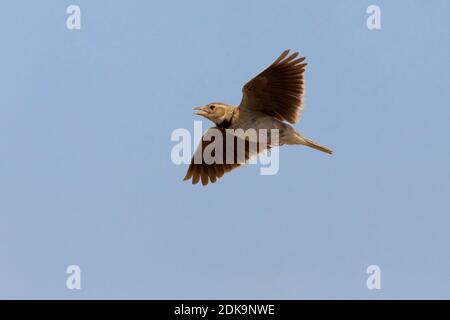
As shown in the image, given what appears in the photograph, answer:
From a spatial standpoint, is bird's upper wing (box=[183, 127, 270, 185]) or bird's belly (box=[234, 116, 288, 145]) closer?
bird's belly (box=[234, 116, 288, 145])

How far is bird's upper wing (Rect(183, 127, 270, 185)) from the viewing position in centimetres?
1617

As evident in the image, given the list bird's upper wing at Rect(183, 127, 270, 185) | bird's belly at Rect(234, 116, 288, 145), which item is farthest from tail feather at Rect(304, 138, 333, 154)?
bird's upper wing at Rect(183, 127, 270, 185)

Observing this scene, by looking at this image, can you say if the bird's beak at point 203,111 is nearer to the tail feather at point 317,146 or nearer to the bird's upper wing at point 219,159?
the bird's upper wing at point 219,159

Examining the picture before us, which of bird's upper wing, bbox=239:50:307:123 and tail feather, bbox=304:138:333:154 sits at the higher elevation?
bird's upper wing, bbox=239:50:307:123

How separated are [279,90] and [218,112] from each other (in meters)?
1.17

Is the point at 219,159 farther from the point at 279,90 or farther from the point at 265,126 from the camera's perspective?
the point at 279,90

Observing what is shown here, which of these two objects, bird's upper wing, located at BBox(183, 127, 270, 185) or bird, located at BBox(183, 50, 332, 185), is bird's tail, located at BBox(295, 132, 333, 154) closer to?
bird, located at BBox(183, 50, 332, 185)

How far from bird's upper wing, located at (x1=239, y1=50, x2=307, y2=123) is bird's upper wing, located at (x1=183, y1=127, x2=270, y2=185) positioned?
1.25m

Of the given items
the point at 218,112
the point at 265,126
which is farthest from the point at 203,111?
the point at 265,126

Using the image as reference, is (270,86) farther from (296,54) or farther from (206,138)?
(206,138)

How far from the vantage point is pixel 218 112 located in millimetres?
14883

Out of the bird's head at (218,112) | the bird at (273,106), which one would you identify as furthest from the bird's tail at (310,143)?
the bird's head at (218,112)
